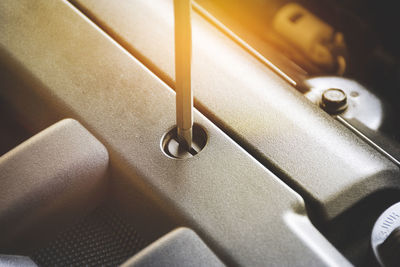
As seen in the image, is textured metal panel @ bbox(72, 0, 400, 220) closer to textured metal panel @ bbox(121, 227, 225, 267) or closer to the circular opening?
the circular opening

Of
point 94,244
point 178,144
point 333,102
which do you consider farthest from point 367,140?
point 94,244

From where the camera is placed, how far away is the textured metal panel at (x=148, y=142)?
53cm

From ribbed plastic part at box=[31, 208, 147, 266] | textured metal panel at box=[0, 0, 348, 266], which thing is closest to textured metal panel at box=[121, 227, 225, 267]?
textured metal panel at box=[0, 0, 348, 266]

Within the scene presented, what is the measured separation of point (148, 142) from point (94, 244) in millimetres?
162

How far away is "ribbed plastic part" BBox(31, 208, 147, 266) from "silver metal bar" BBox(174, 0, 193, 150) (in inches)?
6.0

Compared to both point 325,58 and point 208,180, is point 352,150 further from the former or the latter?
point 325,58

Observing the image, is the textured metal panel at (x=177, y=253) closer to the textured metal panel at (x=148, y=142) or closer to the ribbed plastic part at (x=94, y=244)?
the textured metal panel at (x=148, y=142)

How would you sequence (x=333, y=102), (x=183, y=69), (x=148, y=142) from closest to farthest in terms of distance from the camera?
(x=183, y=69) < (x=148, y=142) < (x=333, y=102)

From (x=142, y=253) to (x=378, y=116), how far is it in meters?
0.50

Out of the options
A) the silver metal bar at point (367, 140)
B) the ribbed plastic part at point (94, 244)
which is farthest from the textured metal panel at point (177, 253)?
the silver metal bar at point (367, 140)

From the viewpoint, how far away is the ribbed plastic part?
2.00ft

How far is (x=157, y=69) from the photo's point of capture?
27.3 inches

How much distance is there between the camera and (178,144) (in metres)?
0.62

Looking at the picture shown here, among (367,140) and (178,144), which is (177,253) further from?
(367,140)
